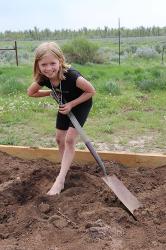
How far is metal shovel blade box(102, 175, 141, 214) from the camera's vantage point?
365 centimetres

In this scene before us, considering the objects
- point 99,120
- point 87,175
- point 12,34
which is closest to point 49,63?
point 87,175

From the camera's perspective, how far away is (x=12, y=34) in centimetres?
4769

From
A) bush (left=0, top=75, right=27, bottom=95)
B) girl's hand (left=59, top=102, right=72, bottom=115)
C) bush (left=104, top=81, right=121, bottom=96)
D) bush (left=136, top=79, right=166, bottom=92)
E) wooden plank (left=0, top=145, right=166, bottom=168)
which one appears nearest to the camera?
girl's hand (left=59, top=102, right=72, bottom=115)

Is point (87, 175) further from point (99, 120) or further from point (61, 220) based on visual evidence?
point (99, 120)

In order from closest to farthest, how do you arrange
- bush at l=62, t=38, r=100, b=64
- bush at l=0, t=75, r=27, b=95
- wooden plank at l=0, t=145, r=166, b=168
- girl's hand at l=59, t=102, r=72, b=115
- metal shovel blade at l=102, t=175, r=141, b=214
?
1. metal shovel blade at l=102, t=175, r=141, b=214
2. girl's hand at l=59, t=102, r=72, b=115
3. wooden plank at l=0, t=145, r=166, b=168
4. bush at l=0, t=75, r=27, b=95
5. bush at l=62, t=38, r=100, b=64

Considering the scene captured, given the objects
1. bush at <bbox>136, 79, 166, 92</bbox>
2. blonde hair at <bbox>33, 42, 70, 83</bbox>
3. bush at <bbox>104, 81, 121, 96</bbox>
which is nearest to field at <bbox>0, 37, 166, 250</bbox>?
blonde hair at <bbox>33, 42, 70, 83</bbox>

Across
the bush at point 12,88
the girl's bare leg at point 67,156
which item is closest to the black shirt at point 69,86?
the girl's bare leg at point 67,156

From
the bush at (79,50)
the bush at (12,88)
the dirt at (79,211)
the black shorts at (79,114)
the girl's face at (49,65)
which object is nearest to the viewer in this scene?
the dirt at (79,211)

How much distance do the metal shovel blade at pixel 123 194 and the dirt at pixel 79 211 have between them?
50 mm

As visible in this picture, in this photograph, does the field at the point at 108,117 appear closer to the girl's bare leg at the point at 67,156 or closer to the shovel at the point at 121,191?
the girl's bare leg at the point at 67,156

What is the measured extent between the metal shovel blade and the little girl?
428 mm

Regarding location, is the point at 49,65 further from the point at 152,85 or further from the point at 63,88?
the point at 152,85

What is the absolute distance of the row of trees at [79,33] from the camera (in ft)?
144

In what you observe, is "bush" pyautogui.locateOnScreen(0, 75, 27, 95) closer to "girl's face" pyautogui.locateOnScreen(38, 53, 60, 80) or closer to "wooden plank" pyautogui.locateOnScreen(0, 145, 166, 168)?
"wooden plank" pyautogui.locateOnScreen(0, 145, 166, 168)
